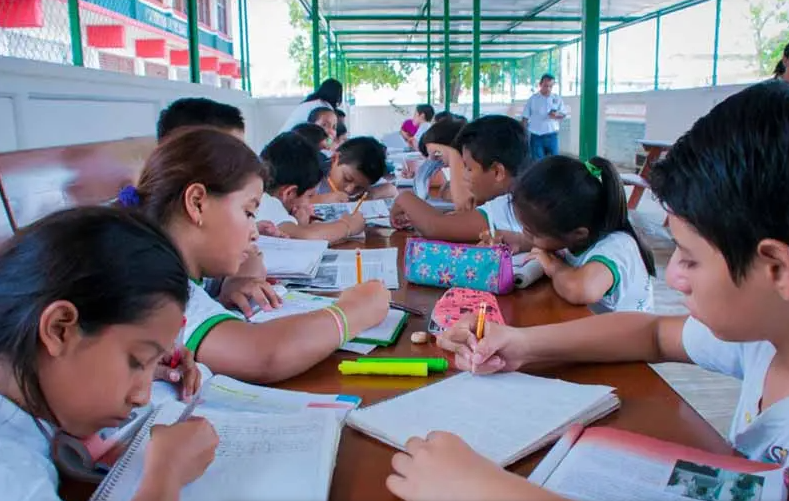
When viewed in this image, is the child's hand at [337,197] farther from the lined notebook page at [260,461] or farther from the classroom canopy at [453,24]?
the classroom canopy at [453,24]

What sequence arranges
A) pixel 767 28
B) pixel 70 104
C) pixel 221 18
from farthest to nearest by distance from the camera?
pixel 221 18
pixel 767 28
pixel 70 104

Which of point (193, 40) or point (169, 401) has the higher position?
point (193, 40)

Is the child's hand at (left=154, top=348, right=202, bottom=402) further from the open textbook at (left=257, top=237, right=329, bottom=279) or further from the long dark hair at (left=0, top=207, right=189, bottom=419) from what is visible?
the open textbook at (left=257, top=237, right=329, bottom=279)

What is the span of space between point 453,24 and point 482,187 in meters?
10.7

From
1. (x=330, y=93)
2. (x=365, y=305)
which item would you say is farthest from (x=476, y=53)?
(x=365, y=305)

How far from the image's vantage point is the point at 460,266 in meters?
1.41

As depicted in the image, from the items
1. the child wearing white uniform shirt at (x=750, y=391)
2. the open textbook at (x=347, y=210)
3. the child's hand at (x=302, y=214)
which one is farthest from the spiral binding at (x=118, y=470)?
the open textbook at (x=347, y=210)

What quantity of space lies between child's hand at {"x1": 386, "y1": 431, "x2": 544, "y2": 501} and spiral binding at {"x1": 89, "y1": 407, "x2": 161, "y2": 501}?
25 centimetres

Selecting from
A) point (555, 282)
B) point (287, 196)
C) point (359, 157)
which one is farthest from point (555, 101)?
point (555, 282)

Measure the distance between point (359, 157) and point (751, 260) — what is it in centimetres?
231

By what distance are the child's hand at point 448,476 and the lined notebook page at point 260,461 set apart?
7 centimetres

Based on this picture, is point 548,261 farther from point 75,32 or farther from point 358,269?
point 75,32

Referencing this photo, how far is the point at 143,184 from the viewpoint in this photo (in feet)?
3.76

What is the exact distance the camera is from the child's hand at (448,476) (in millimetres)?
577
